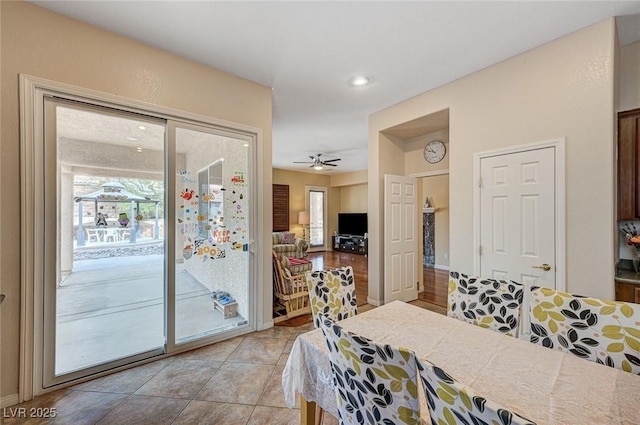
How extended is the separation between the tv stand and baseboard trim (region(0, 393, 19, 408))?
298 inches

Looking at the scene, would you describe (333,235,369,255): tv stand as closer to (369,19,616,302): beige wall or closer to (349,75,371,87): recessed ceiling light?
(369,19,616,302): beige wall

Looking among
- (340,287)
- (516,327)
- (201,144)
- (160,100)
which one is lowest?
(516,327)

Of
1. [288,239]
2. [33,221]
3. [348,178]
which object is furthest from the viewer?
[348,178]

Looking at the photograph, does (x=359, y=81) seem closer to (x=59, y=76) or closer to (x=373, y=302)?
(x=59, y=76)

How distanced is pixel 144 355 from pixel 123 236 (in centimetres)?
110

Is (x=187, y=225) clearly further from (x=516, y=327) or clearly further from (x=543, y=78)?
(x=543, y=78)

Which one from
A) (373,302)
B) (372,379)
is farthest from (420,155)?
(372,379)

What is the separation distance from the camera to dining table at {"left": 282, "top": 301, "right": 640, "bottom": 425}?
34.5 inches

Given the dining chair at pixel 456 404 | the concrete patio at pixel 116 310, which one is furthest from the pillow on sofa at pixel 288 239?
the dining chair at pixel 456 404

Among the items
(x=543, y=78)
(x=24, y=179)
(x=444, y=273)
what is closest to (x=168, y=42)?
(x=24, y=179)

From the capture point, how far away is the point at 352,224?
916 centimetres

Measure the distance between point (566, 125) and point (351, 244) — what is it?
7.07 metres

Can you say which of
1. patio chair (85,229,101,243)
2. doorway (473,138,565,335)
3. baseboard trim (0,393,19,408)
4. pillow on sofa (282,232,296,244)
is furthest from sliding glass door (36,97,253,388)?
pillow on sofa (282,232,296,244)

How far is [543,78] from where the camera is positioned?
2.32 m
